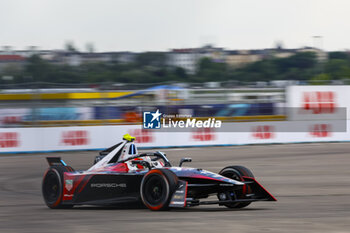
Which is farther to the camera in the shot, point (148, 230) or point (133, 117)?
point (133, 117)

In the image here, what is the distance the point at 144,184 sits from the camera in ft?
28.0

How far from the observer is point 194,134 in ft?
76.9

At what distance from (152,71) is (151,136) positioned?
101 ft

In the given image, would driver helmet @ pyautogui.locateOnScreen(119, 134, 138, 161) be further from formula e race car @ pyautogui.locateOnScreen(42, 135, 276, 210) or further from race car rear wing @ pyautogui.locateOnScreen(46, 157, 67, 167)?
race car rear wing @ pyautogui.locateOnScreen(46, 157, 67, 167)

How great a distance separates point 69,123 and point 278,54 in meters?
44.7

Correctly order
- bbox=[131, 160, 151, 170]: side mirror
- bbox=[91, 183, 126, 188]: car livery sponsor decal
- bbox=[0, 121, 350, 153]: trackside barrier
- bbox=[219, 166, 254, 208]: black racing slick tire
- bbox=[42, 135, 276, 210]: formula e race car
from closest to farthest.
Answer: bbox=[42, 135, 276, 210]: formula e race car < bbox=[219, 166, 254, 208]: black racing slick tire < bbox=[91, 183, 126, 188]: car livery sponsor decal < bbox=[131, 160, 151, 170]: side mirror < bbox=[0, 121, 350, 153]: trackside barrier

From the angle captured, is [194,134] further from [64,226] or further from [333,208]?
[64,226]

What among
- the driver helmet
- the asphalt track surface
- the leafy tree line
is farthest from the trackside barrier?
the leafy tree line

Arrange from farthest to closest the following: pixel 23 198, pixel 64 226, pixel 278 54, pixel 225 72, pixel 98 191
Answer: pixel 278 54
pixel 225 72
pixel 23 198
pixel 98 191
pixel 64 226

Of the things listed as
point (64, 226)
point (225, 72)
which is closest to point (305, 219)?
point (64, 226)

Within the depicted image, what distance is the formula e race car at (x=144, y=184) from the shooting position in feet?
27.2

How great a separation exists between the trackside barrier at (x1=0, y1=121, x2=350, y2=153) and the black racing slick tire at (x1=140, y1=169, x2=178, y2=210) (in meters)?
14.0

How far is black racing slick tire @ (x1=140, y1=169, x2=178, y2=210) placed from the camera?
26.8ft

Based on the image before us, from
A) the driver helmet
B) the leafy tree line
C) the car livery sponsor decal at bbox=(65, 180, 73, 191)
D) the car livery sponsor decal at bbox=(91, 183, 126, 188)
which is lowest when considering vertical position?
the car livery sponsor decal at bbox=(65, 180, 73, 191)
